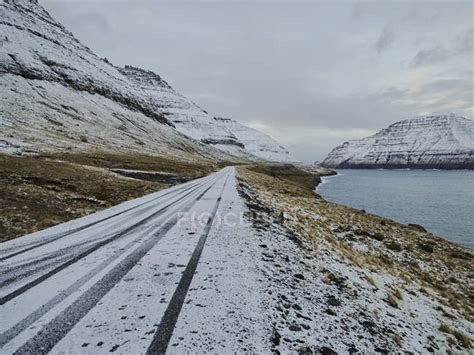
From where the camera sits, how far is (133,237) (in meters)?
8.63

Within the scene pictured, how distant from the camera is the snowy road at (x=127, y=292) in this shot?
3723mm

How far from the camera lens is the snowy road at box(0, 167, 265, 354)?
372cm

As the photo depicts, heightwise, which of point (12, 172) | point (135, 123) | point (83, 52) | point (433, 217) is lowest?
point (433, 217)

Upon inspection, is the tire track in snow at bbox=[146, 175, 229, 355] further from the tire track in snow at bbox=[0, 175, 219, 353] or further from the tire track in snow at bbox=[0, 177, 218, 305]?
the tire track in snow at bbox=[0, 177, 218, 305]

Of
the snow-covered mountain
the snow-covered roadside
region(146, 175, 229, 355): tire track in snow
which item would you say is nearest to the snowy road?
region(146, 175, 229, 355): tire track in snow

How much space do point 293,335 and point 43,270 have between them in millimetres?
5689

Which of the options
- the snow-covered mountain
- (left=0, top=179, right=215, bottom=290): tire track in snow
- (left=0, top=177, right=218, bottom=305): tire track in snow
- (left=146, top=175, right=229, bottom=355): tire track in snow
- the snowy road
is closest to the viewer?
(left=146, top=175, right=229, bottom=355): tire track in snow

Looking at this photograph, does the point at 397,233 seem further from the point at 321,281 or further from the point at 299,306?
the point at 299,306

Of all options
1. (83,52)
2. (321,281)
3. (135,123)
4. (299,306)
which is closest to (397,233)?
(321,281)

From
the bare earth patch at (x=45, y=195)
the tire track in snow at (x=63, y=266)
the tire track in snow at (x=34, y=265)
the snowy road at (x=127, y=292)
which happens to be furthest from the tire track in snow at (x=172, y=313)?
the bare earth patch at (x=45, y=195)

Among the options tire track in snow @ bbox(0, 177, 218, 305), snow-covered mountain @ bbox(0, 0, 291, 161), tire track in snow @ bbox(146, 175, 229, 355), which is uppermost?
snow-covered mountain @ bbox(0, 0, 291, 161)

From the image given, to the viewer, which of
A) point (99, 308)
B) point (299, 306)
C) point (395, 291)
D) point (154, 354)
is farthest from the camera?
point (395, 291)

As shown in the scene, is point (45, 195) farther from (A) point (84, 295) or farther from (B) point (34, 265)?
(A) point (84, 295)

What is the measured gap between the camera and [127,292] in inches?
197
